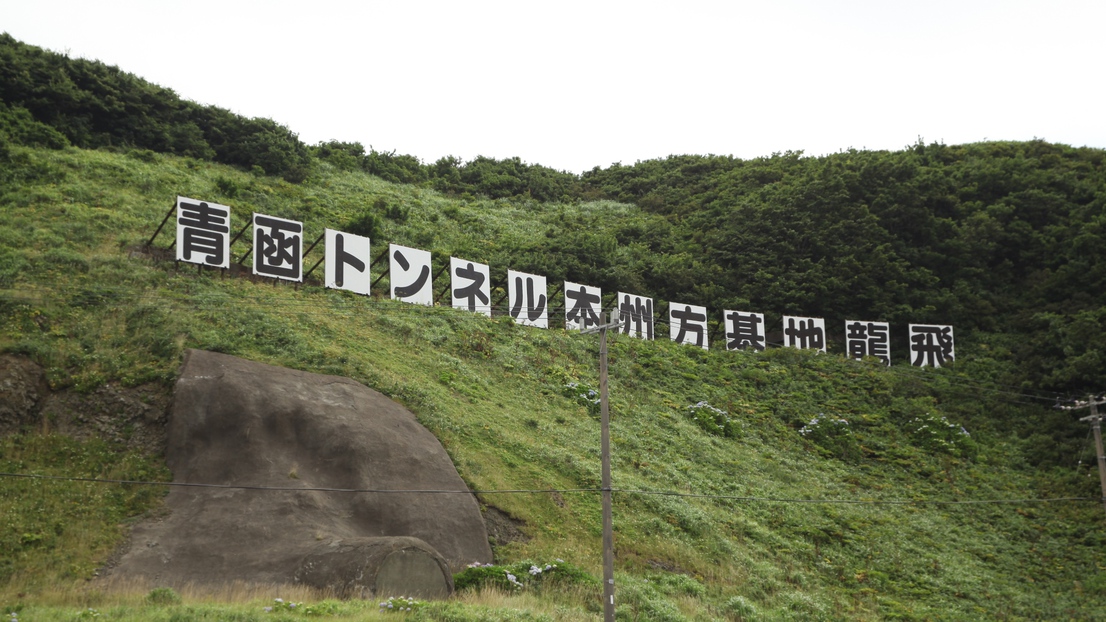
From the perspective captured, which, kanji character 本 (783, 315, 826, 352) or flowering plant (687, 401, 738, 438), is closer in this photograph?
flowering plant (687, 401, 738, 438)

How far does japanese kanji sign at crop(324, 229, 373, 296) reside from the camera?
111 ft

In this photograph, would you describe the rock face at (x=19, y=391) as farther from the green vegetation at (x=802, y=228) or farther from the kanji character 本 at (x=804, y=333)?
the kanji character 本 at (x=804, y=333)

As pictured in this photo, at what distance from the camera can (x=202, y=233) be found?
31906 mm

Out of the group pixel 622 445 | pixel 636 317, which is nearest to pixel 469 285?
pixel 636 317

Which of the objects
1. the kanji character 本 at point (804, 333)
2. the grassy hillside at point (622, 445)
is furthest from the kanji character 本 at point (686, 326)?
the kanji character 本 at point (804, 333)

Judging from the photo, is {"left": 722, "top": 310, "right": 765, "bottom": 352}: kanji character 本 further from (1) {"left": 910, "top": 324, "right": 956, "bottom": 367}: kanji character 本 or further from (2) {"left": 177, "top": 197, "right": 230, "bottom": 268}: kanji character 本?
(2) {"left": 177, "top": 197, "right": 230, "bottom": 268}: kanji character 本

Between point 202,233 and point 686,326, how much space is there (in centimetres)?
2423

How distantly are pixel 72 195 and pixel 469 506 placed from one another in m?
26.6

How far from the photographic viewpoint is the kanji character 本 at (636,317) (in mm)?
43250

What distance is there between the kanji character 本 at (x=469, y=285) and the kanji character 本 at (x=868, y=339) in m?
21.6

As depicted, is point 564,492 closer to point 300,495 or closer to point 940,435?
point 300,495

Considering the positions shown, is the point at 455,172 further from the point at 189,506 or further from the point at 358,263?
the point at 189,506

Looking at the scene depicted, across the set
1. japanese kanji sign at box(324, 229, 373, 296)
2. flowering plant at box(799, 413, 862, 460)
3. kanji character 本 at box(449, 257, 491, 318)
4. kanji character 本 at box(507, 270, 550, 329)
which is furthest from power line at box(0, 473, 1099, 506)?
kanji character 本 at box(507, 270, 550, 329)

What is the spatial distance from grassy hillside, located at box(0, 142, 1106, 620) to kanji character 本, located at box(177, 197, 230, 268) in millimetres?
995
